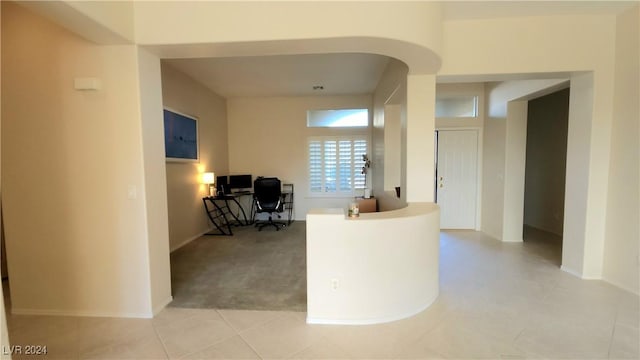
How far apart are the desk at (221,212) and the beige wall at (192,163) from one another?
0.17 m

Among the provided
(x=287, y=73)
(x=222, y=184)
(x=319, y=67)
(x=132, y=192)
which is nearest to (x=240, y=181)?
(x=222, y=184)

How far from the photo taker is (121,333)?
2.31m

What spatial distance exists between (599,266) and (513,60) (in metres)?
2.44

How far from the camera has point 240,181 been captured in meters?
6.33

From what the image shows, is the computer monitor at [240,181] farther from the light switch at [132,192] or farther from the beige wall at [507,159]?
the beige wall at [507,159]

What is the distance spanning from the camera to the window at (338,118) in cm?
643

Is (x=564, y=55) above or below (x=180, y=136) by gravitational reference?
above

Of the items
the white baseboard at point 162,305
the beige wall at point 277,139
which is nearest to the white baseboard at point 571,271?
the beige wall at point 277,139

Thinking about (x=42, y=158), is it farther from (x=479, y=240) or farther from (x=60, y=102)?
(x=479, y=240)

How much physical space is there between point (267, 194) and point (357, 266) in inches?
151

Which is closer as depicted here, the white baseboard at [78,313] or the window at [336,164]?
the white baseboard at [78,313]

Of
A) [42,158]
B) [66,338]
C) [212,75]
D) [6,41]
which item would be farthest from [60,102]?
[212,75]

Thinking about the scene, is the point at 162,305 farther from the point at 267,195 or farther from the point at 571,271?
the point at 571,271

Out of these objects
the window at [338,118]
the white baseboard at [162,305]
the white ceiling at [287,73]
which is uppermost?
the white ceiling at [287,73]
